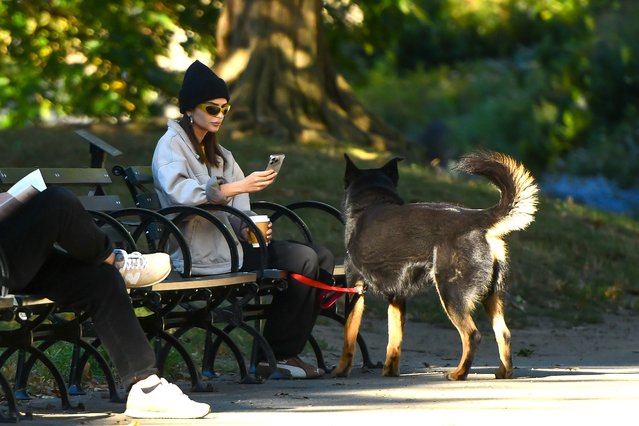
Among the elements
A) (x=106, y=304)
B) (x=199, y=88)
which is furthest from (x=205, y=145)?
(x=106, y=304)

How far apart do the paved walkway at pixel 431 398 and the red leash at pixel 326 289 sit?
43cm

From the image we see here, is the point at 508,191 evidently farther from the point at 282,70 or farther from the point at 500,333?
the point at 282,70

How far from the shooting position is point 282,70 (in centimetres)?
1812

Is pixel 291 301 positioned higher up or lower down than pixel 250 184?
lower down

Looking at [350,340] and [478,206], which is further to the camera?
[478,206]

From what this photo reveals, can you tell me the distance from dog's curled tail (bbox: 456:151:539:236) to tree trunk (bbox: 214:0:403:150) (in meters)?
9.78

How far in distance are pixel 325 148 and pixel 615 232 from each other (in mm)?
3451

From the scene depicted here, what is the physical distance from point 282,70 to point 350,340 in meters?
10.3

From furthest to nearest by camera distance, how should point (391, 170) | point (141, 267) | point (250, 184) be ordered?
point (391, 170) < point (250, 184) < point (141, 267)

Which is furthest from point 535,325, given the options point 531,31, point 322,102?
point 531,31

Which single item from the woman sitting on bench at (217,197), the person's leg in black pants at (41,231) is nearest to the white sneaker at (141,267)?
the person's leg in black pants at (41,231)

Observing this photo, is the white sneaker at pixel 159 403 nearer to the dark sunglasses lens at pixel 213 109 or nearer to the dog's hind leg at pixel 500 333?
the dark sunglasses lens at pixel 213 109

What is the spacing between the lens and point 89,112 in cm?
2211

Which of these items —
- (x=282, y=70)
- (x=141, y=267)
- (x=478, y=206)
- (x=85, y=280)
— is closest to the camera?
(x=85, y=280)
